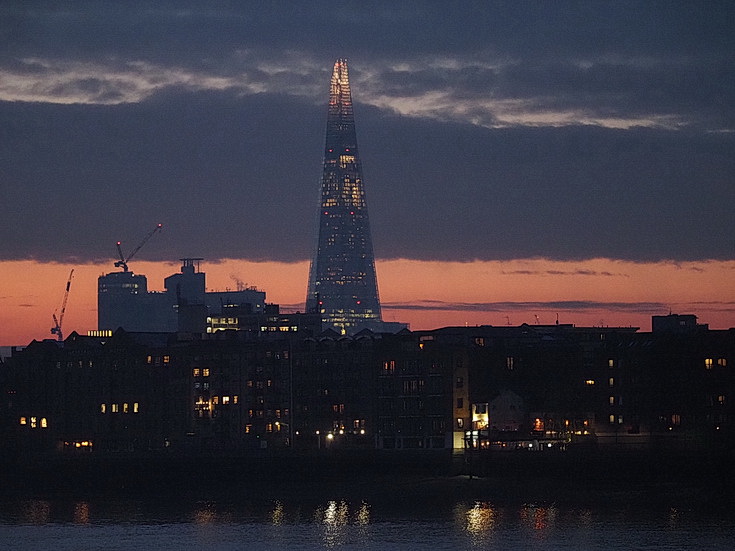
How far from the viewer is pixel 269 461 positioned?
623ft

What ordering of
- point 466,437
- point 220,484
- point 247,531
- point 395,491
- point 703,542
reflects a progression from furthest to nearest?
point 466,437
point 220,484
point 395,491
point 247,531
point 703,542

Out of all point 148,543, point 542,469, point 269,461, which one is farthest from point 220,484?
point 148,543

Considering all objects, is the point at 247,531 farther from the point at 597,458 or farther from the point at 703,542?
the point at 597,458

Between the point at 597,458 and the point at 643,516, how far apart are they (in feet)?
110

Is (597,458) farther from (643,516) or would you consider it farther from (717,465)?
(643,516)

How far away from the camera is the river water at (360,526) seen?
130000 millimetres

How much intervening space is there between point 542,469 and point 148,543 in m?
52.7

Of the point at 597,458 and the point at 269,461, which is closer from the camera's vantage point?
the point at 597,458

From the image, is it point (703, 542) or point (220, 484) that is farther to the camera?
point (220, 484)

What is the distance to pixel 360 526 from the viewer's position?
141 m

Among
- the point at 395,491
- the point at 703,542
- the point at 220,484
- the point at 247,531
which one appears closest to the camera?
the point at 703,542

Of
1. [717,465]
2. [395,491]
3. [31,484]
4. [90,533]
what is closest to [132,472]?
[31,484]

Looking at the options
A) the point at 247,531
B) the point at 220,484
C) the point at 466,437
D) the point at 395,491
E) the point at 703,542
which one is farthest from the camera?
the point at 466,437

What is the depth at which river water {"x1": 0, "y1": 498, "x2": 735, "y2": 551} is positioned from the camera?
130000 mm
